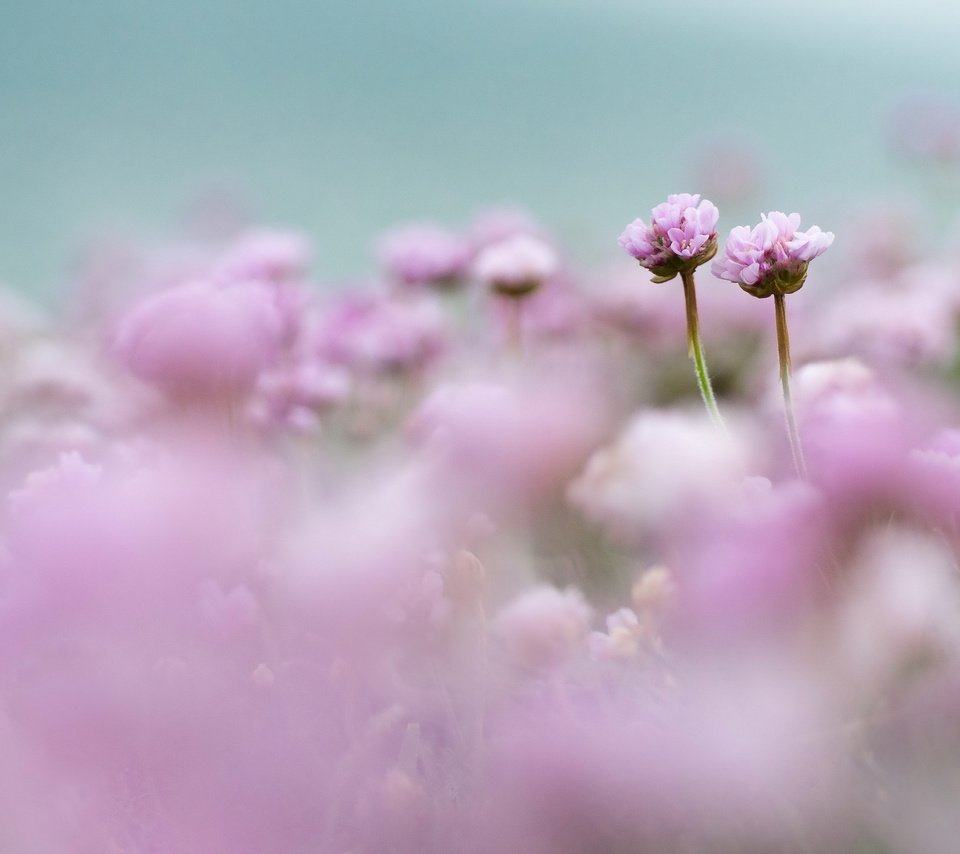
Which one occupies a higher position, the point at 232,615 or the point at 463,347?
the point at 463,347

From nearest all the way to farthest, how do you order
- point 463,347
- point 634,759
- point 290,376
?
1. point 634,759
2. point 290,376
3. point 463,347

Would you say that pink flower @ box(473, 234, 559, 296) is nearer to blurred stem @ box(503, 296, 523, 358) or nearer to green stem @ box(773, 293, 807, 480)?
blurred stem @ box(503, 296, 523, 358)

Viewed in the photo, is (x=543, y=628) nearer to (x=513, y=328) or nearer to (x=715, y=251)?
(x=715, y=251)

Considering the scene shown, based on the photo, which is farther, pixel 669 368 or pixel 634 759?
pixel 669 368

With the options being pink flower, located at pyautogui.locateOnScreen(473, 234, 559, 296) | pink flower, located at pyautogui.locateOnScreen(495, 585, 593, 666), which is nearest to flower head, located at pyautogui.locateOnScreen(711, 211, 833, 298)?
pink flower, located at pyautogui.locateOnScreen(495, 585, 593, 666)

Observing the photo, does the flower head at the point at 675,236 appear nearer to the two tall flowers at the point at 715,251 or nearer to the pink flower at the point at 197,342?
the two tall flowers at the point at 715,251

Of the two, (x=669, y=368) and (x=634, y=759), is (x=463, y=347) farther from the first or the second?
(x=634, y=759)

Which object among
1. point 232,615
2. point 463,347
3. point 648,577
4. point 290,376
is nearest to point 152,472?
point 232,615

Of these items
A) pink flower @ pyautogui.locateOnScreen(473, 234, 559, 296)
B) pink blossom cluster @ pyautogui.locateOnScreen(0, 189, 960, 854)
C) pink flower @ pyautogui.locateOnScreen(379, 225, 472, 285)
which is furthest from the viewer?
pink flower @ pyautogui.locateOnScreen(379, 225, 472, 285)
